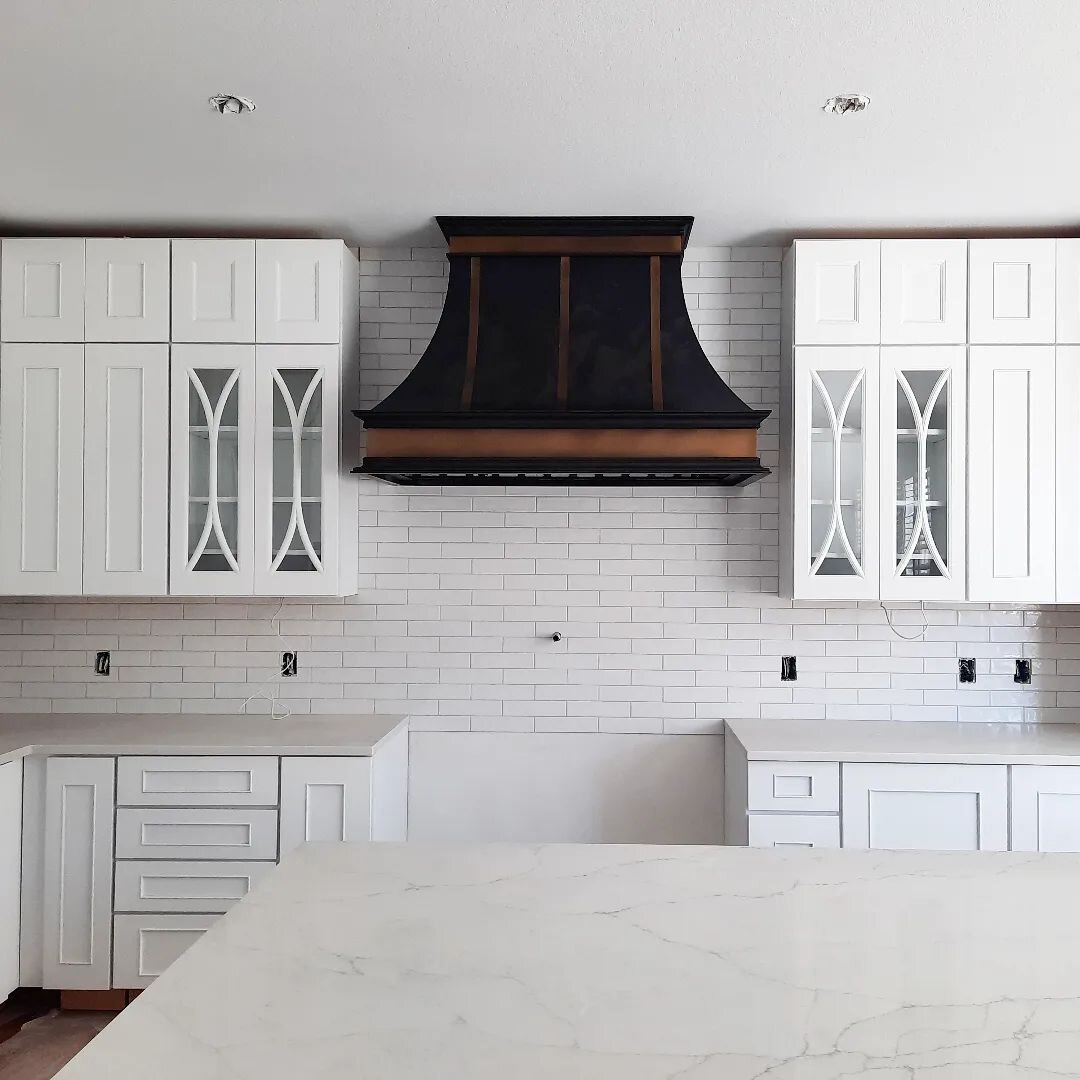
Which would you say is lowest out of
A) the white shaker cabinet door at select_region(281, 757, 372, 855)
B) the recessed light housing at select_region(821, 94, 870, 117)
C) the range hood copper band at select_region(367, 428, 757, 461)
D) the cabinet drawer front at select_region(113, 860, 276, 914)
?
the cabinet drawer front at select_region(113, 860, 276, 914)

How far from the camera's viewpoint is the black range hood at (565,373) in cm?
309

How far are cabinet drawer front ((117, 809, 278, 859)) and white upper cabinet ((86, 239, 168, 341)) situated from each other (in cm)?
162

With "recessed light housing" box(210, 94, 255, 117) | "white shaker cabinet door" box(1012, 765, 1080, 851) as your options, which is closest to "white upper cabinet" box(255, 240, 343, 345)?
"recessed light housing" box(210, 94, 255, 117)

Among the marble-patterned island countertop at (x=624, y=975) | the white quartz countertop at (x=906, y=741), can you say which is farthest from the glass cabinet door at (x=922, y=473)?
the marble-patterned island countertop at (x=624, y=975)

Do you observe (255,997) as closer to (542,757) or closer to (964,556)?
(542,757)

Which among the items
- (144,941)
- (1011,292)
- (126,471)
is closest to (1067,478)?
(1011,292)

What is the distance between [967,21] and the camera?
2.04m

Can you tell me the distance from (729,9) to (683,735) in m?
2.47

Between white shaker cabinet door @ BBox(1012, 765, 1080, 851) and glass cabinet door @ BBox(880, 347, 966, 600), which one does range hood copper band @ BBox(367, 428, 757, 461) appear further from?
white shaker cabinet door @ BBox(1012, 765, 1080, 851)

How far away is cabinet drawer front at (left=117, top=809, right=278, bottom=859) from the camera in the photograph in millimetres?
3098

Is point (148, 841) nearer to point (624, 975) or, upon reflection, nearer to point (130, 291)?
point (130, 291)

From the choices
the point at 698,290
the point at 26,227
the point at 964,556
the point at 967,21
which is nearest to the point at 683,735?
the point at 964,556

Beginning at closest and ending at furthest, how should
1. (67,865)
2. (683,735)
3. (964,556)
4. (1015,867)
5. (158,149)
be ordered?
(1015,867)
(158,149)
(67,865)
(964,556)
(683,735)

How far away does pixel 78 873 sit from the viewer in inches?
122
